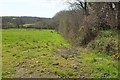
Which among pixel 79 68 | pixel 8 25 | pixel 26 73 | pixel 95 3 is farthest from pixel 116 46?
pixel 8 25

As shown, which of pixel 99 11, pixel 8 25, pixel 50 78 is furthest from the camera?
pixel 8 25

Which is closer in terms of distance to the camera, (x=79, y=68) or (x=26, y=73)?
(x=26, y=73)

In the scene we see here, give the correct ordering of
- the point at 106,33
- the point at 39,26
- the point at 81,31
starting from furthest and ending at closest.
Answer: the point at 39,26, the point at 81,31, the point at 106,33

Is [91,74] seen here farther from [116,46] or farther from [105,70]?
[116,46]

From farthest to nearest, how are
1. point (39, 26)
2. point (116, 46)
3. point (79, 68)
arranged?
point (39, 26) < point (116, 46) < point (79, 68)

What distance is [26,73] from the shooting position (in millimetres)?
10625

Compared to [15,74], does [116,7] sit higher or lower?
higher

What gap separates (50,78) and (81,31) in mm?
13676

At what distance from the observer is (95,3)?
2005cm

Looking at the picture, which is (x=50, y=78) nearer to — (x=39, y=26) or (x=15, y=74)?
(x=15, y=74)

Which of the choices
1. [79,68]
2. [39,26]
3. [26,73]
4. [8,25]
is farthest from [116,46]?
[39,26]

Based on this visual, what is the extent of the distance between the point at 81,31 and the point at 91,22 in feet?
7.51

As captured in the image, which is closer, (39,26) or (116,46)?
(116,46)

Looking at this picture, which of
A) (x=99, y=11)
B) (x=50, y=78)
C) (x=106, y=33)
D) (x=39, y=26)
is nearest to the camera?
(x=50, y=78)
